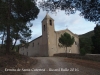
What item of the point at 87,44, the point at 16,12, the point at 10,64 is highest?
the point at 16,12

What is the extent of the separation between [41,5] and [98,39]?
28504 mm

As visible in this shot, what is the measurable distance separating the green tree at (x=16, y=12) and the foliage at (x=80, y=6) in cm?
477

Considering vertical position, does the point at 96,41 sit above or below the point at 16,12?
below

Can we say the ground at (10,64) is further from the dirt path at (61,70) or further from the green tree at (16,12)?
the green tree at (16,12)

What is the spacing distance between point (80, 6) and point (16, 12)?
26.3 feet

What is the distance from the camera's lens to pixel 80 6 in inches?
316

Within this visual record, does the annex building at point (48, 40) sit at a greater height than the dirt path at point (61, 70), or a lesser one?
greater

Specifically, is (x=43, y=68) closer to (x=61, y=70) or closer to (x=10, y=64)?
(x=61, y=70)

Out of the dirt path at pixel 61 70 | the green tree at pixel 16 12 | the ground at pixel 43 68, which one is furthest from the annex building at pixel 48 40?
the dirt path at pixel 61 70

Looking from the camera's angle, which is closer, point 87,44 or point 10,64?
point 10,64

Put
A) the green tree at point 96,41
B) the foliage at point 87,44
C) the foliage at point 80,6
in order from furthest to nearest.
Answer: the foliage at point 87,44
the green tree at point 96,41
the foliage at point 80,6

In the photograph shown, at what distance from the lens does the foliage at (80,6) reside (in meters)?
7.70

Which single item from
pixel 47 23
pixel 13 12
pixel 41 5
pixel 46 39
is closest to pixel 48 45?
pixel 46 39

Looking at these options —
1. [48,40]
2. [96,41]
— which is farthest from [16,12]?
[96,41]
